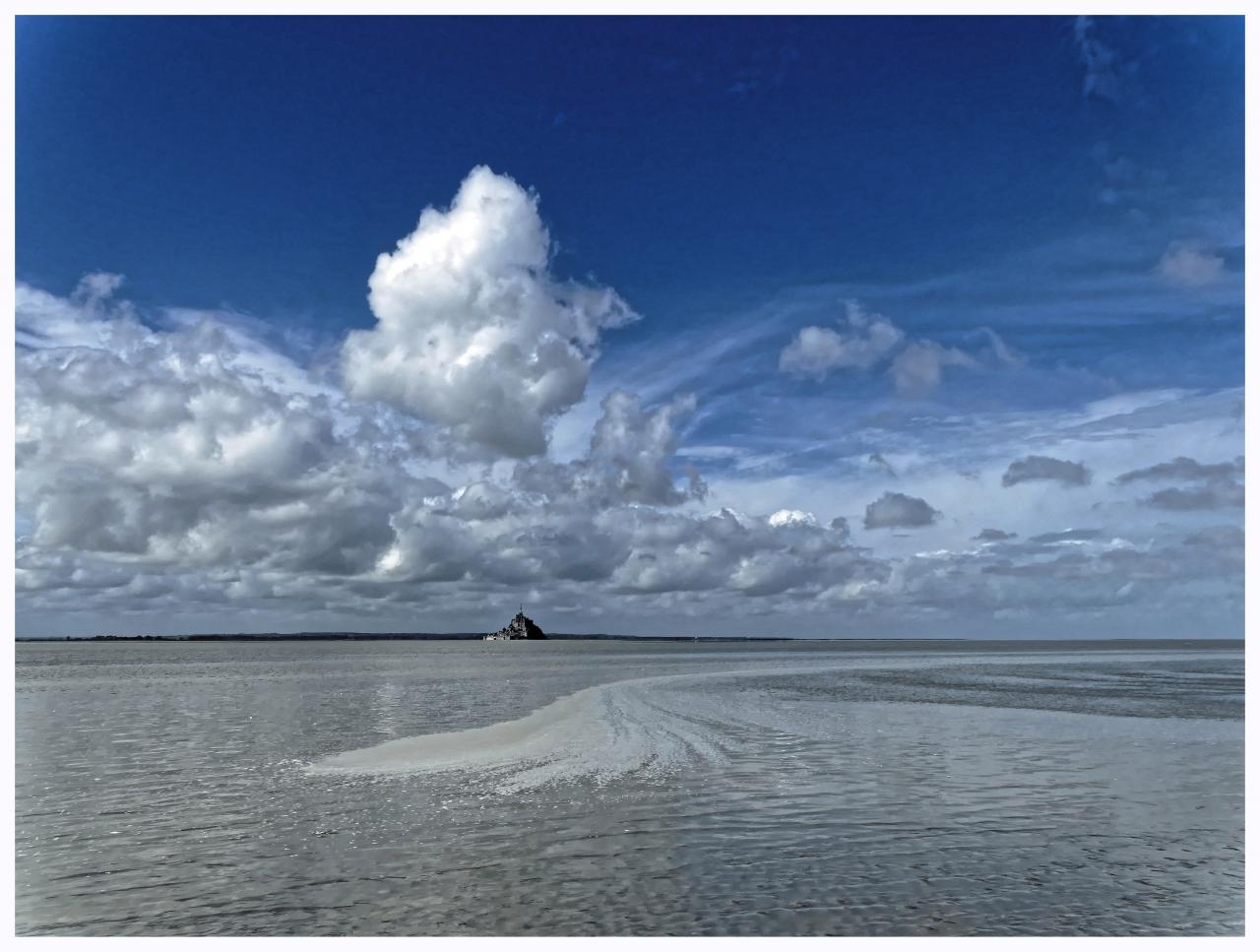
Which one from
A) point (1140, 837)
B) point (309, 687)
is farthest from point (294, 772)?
point (309, 687)

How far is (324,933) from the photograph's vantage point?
14.2 metres

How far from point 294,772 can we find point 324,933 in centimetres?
1555

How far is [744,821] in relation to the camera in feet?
68.1

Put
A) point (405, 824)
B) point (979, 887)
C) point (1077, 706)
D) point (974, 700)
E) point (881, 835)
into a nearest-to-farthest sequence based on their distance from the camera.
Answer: point (979, 887)
point (881, 835)
point (405, 824)
point (1077, 706)
point (974, 700)

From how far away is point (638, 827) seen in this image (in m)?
20.2

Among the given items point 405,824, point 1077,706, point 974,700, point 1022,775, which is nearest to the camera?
point 405,824

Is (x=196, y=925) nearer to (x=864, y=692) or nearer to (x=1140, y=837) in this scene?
(x=1140, y=837)

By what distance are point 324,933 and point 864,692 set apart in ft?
174

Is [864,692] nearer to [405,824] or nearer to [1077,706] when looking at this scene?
[1077,706]

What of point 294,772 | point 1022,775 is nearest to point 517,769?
point 294,772

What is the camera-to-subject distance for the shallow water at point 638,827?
15.0 meters

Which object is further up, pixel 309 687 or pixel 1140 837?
pixel 1140 837

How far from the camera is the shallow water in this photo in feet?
49.2

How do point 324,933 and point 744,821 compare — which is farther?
point 744,821
